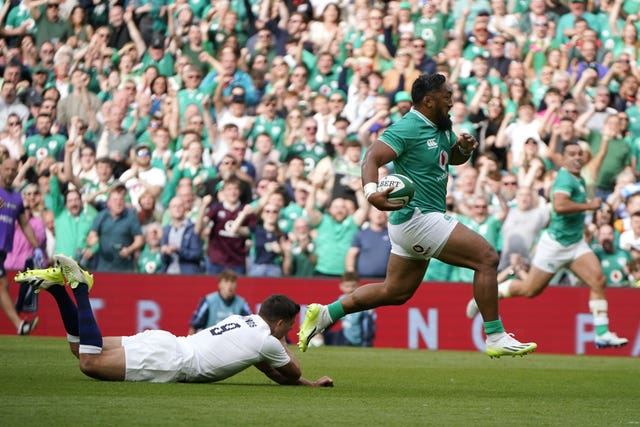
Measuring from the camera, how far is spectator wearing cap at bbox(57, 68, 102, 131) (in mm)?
22578

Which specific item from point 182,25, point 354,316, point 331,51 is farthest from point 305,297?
point 182,25

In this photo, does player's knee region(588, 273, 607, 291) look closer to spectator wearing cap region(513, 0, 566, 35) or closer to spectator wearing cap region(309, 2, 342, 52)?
spectator wearing cap region(513, 0, 566, 35)

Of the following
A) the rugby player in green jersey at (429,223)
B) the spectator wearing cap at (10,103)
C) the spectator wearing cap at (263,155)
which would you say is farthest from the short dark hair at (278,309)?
the spectator wearing cap at (10,103)

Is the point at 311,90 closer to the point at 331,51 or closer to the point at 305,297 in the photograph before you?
the point at 331,51

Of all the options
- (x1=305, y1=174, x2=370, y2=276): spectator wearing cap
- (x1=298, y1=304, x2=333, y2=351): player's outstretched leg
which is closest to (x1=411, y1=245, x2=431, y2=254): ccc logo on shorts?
(x1=298, y1=304, x2=333, y2=351): player's outstretched leg

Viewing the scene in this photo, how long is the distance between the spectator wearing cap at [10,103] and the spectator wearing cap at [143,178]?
3552 mm

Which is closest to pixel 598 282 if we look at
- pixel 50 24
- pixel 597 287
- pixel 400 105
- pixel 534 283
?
pixel 597 287

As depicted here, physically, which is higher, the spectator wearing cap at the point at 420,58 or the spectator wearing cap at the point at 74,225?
the spectator wearing cap at the point at 420,58

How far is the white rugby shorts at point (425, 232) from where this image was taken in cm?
1047

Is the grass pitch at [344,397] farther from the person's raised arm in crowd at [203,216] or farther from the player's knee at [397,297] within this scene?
the person's raised arm in crowd at [203,216]

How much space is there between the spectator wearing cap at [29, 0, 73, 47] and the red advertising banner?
7.04 meters

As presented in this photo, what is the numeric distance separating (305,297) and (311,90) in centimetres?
444

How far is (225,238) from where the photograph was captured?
18.6 meters

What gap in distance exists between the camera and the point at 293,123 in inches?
798
